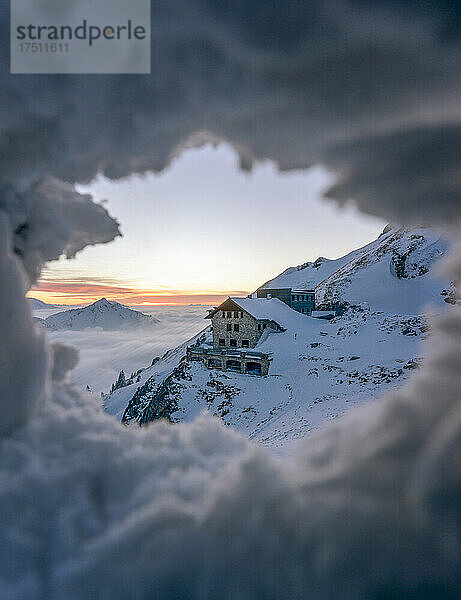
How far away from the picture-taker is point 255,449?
7.88ft

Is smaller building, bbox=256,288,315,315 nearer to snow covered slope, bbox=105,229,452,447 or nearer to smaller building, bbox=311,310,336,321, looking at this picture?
smaller building, bbox=311,310,336,321

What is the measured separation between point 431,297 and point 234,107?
3060 centimetres

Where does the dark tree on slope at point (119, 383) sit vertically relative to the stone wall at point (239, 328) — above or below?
below

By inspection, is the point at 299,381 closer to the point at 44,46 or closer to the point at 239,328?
the point at 239,328

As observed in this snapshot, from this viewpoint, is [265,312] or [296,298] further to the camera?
[296,298]

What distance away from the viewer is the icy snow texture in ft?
6.36

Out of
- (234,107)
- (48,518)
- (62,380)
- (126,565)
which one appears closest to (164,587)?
(126,565)

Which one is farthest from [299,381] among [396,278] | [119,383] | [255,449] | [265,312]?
[396,278]

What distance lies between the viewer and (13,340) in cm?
238

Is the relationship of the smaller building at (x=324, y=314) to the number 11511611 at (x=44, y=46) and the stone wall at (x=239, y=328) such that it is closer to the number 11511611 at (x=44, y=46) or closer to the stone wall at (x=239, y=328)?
the stone wall at (x=239, y=328)

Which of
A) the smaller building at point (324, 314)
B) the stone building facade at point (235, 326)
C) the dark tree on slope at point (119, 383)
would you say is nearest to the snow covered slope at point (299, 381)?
the stone building facade at point (235, 326)

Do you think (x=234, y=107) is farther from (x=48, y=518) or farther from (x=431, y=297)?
(x=431, y=297)

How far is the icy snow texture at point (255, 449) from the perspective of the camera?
1939mm

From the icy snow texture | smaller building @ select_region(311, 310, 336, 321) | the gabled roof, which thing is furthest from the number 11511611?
smaller building @ select_region(311, 310, 336, 321)
